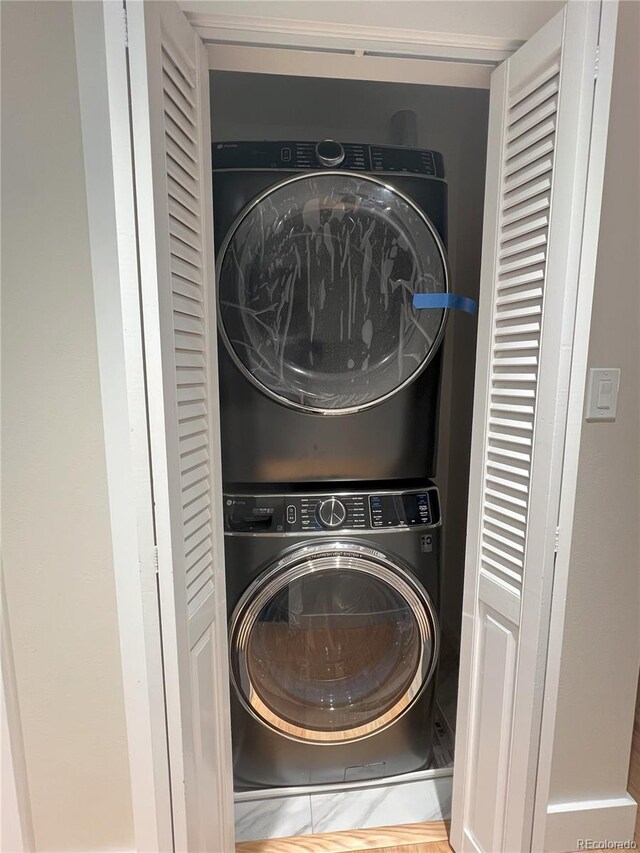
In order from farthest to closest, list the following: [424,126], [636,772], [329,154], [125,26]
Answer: [424,126] < [636,772] < [329,154] < [125,26]

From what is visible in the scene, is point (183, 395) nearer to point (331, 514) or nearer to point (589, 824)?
point (331, 514)

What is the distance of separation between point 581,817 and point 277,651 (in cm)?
91

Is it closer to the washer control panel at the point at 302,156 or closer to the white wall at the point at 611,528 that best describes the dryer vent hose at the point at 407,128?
the washer control panel at the point at 302,156

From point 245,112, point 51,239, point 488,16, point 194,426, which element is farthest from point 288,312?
point 245,112

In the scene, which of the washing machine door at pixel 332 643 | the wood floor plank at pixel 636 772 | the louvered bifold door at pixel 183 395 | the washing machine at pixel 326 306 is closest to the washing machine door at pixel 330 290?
the washing machine at pixel 326 306

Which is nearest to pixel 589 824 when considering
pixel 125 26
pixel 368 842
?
pixel 368 842

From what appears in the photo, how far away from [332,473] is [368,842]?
104 cm

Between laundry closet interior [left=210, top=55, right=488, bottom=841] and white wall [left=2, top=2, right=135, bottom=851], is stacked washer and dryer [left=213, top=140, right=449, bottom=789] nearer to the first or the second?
laundry closet interior [left=210, top=55, right=488, bottom=841]

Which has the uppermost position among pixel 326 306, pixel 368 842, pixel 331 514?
pixel 326 306

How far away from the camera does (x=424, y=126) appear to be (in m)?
1.85

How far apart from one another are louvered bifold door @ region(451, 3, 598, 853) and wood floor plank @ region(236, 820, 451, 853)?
0.48 feet

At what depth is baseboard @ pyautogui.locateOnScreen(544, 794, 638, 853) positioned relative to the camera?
1338 mm

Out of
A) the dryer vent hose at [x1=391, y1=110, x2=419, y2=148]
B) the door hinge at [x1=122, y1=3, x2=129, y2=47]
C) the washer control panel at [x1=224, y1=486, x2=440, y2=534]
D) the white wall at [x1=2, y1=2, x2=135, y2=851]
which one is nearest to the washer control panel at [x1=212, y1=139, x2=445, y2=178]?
the dryer vent hose at [x1=391, y1=110, x2=419, y2=148]

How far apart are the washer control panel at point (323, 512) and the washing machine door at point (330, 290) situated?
253mm
